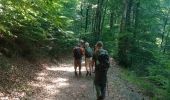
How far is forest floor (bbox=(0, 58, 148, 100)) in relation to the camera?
12618mm

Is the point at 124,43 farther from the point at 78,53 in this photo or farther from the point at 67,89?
Result: the point at 67,89

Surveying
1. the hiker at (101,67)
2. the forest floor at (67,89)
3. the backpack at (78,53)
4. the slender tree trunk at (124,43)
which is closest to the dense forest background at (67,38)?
the slender tree trunk at (124,43)

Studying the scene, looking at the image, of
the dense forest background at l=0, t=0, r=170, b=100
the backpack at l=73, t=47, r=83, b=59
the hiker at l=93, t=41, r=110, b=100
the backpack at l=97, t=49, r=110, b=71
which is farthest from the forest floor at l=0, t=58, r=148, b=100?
the backpack at l=97, t=49, r=110, b=71

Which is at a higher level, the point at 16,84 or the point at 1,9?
the point at 1,9

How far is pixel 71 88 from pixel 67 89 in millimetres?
282

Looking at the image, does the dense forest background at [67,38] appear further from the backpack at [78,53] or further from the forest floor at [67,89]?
the backpack at [78,53]

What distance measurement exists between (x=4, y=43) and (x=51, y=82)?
323 centimetres

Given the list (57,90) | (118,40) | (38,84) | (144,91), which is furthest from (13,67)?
(118,40)

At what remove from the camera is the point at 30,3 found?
519 inches

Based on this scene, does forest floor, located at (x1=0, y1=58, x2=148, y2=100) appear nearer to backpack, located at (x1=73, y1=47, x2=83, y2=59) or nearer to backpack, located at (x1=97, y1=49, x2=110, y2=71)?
backpack, located at (x1=73, y1=47, x2=83, y2=59)

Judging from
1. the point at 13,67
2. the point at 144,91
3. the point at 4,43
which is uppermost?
the point at 4,43

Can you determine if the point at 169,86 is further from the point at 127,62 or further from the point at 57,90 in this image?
the point at 127,62

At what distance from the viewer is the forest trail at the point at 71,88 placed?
42.8ft

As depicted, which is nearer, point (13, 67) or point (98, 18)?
point (13, 67)
